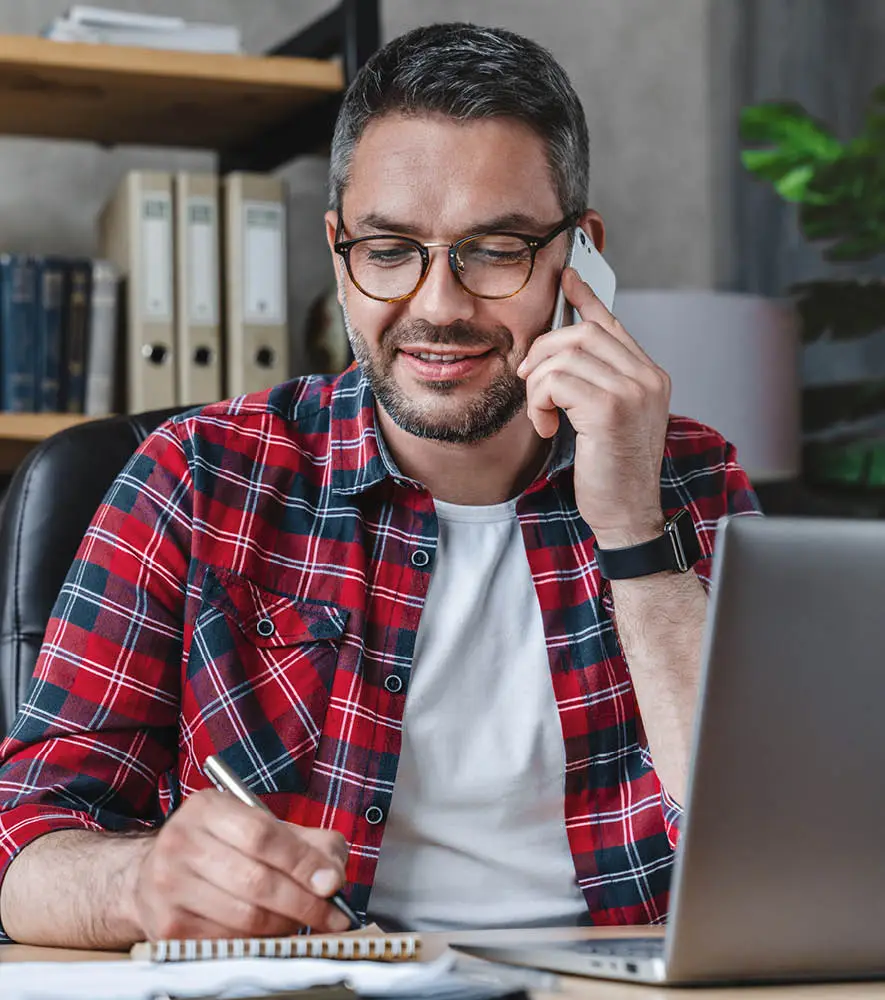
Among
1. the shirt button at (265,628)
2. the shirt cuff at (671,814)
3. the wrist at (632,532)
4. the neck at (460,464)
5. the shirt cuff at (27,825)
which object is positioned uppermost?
the neck at (460,464)

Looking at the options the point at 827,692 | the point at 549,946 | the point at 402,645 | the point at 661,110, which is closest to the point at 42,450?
the point at 402,645

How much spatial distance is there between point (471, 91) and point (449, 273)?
17 cm

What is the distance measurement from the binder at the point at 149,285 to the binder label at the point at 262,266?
0.11 m

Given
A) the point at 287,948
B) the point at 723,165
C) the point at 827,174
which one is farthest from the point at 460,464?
the point at 723,165

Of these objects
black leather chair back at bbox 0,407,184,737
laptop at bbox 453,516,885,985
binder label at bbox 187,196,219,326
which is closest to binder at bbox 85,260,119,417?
binder label at bbox 187,196,219,326

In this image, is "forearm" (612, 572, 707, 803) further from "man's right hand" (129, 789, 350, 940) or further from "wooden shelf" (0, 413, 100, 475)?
"wooden shelf" (0, 413, 100, 475)

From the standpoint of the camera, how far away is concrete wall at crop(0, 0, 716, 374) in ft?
7.69

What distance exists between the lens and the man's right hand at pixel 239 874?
77 cm

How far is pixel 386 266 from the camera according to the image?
1251mm

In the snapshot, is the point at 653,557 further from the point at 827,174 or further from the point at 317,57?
the point at 827,174

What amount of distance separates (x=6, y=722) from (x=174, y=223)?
0.98 meters

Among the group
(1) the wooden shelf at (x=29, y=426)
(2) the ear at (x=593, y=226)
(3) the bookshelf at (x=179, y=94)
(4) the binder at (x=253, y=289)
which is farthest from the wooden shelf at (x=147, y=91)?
(2) the ear at (x=593, y=226)

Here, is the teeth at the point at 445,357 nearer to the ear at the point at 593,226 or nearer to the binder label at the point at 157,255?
the ear at the point at 593,226

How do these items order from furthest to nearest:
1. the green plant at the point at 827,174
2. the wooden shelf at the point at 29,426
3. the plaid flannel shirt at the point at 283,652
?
the green plant at the point at 827,174
the wooden shelf at the point at 29,426
the plaid flannel shirt at the point at 283,652
